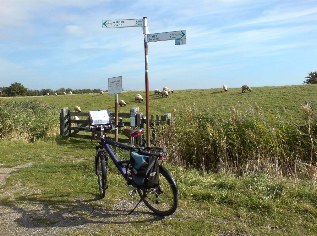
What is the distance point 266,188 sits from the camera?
592 centimetres

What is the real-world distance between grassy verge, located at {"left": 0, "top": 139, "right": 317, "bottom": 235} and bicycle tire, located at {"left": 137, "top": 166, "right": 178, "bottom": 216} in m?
0.13

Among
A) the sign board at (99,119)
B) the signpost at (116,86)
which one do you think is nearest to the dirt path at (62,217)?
the sign board at (99,119)

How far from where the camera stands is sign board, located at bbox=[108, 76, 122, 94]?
8.27 metres

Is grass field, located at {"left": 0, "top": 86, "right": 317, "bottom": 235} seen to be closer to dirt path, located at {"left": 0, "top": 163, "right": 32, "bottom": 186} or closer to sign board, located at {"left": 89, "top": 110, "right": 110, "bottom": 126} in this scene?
dirt path, located at {"left": 0, "top": 163, "right": 32, "bottom": 186}

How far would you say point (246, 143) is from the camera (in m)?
8.59

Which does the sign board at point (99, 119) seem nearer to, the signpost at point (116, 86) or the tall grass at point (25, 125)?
the signpost at point (116, 86)

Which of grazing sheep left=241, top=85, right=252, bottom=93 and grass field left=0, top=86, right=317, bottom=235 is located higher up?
grazing sheep left=241, top=85, right=252, bottom=93

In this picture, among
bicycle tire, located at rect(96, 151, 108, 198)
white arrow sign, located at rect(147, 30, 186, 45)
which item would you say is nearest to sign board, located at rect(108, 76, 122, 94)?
white arrow sign, located at rect(147, 30, 186, 45)

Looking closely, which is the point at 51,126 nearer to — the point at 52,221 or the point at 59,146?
the point at 59,146

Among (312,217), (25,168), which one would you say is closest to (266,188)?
(312,217)

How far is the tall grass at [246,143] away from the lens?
8.23 meters

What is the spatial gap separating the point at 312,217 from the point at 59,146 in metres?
10.2

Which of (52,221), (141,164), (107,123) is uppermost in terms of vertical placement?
(107,123)

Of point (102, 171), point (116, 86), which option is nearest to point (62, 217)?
point (102, 171)
